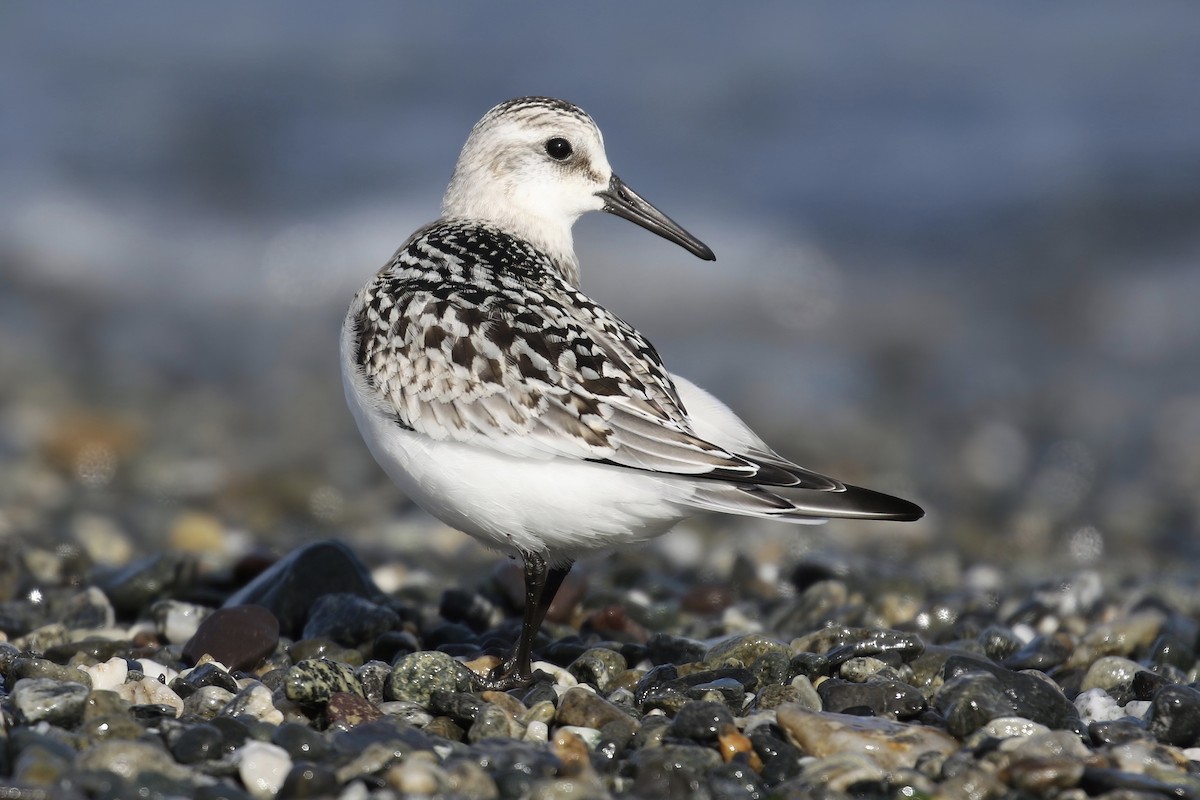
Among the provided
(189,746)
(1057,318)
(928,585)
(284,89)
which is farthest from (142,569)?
(284,89)

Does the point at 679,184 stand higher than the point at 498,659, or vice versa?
the point at 679,184

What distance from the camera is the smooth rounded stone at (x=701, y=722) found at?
3.51 m

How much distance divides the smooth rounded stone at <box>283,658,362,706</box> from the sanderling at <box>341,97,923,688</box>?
1.89ft

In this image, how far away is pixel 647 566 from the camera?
262 inches

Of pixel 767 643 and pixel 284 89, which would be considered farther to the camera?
pixel 284 89

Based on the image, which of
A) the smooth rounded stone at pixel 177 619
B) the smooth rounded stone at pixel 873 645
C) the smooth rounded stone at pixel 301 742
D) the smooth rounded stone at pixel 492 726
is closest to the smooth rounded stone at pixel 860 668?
the smooth rounded stone at pixel 873 645

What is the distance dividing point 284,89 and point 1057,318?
8327 millimetres

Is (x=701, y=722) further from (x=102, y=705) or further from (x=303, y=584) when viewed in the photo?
(x=303, y=584)

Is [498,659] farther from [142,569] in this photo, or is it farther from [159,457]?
[159,457]

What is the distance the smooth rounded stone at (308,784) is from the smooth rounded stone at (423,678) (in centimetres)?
76

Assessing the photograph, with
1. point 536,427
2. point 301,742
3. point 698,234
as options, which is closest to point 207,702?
point 301,742

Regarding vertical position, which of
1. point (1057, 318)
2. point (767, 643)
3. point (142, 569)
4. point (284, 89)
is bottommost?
point (142, 569)

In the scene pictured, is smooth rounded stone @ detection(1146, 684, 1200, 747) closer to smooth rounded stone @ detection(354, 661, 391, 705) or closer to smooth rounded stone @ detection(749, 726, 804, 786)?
smooth rounded stone @ detection(749, 726, 804, 786)

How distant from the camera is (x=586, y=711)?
3.73 metres
